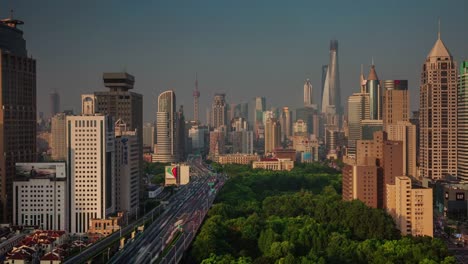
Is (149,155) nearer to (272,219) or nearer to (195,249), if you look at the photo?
(272,219)

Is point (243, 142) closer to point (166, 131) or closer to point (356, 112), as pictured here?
point (356, 112)

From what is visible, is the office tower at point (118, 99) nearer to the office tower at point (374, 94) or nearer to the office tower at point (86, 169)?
the office tower at point (86, 169)

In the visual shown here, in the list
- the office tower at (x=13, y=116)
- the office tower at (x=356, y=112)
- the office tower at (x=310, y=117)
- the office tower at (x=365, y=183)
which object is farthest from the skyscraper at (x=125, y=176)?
the office tower at (x=310, y=117)

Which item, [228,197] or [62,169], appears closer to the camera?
[62,169]

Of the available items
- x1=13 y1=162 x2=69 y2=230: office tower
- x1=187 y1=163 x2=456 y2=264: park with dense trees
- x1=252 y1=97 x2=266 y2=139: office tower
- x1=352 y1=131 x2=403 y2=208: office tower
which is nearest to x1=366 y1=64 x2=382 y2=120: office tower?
x1=187 y1=163 x2=456 y2=264: park with dense trees

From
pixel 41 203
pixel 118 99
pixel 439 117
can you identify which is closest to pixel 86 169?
pixel 41 203

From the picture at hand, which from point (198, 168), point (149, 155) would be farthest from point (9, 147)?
point (149, 155)
